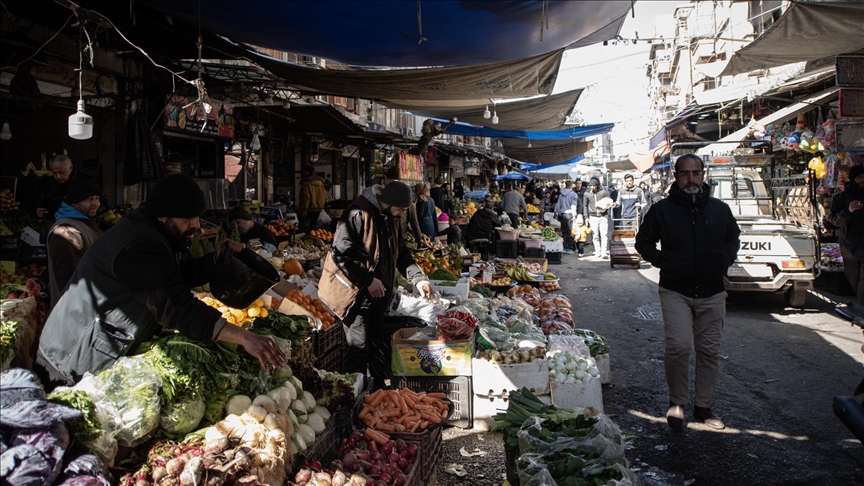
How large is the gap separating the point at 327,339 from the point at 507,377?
5.77 ft

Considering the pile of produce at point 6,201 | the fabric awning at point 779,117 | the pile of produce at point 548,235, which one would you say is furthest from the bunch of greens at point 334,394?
the pile of produce at point 548,235

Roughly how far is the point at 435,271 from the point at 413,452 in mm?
5588

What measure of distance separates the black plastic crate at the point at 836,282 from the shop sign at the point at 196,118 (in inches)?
454

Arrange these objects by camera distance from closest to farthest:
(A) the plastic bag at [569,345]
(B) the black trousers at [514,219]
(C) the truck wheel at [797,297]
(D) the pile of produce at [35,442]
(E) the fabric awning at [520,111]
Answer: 1. (D) the pile of produce at [35,442]
2. (A) the plastic bag at [569,345]
3. (C) the truck wheel at [797,297]
4. (E) the fabric awning at [520,111]
5. (B) the black trousers at [514,219]

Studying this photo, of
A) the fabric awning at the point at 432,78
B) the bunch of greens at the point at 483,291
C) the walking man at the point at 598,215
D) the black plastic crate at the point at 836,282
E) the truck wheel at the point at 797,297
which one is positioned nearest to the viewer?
the fabric awning at the point at 432,78

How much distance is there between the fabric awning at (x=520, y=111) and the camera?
11789 millimetres

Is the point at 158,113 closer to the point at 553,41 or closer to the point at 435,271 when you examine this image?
the point at 435,271

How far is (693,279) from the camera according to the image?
5.21 metres

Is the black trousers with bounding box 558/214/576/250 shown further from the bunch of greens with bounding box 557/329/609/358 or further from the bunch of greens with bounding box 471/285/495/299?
the bunch of greens with bounding box 557/329/609/358

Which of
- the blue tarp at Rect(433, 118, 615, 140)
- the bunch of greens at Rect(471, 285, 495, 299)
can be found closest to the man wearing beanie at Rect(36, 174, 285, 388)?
the bunch of greens at Rect(471, 285, 495, 299)

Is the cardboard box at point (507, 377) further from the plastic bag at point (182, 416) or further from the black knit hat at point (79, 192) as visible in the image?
the black knit hat at point (79, 192)

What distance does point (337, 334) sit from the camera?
6.15 metres

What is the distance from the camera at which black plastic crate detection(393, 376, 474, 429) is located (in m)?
5.43

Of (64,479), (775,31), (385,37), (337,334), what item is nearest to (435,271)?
(337,334)
